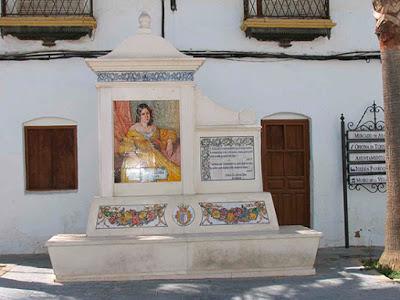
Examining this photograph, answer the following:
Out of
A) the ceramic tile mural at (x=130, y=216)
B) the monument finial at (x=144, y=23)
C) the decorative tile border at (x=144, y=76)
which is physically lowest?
the ceramic tile mural at (x=130, y=216)

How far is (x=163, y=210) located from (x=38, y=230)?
9.78 feet

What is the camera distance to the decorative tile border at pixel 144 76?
789cm

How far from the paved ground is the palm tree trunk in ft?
1.84

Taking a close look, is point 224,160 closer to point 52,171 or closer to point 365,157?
point 365,157

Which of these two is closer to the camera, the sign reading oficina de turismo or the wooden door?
the sign reading oficina de turismo

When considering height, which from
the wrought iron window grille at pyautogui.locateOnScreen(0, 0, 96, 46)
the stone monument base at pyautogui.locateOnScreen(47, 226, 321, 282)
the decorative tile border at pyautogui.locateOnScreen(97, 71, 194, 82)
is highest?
the wrought iron window grille at pyautogui.locateOnScreen(0, 0, 96, 46)

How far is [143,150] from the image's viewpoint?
26.0 ft

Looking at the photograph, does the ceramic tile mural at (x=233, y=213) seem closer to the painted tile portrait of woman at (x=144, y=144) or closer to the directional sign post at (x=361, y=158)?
the painted tile portrait of woman at (x=144, y=144)

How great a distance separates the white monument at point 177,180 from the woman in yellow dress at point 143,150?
0.05 feet

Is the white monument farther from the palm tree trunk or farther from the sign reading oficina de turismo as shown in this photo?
the sign reading oficina de turismo

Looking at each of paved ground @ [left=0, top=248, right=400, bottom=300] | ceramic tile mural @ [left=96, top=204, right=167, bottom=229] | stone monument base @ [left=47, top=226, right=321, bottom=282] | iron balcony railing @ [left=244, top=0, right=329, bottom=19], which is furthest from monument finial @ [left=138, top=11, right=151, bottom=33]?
paved ground @ [left=0, top=248, right=400, bottom=300]

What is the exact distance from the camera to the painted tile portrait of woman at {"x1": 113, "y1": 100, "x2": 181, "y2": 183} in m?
7.91

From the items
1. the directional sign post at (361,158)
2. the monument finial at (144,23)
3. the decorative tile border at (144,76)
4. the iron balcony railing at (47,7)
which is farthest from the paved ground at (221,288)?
the iron balcony railing at (47,7)

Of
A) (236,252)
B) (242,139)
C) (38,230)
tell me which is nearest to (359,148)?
(242,139)
